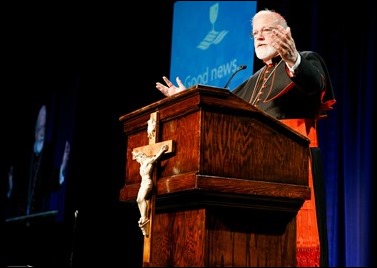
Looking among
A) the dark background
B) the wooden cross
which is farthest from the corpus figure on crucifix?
the dark background

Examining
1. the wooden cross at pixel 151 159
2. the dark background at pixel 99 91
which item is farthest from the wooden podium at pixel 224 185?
the dark background at pixel 99 91

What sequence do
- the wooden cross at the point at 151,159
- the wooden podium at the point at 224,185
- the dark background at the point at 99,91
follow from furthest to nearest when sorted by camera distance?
the dark background at the point at 99,91, the wooden cross at the point at 151,159, the wooden podium at the point at 224,185

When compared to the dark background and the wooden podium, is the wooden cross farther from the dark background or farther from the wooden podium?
the dark background

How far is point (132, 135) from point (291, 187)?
2.37 ft

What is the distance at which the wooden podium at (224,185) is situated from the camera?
5.78 ft

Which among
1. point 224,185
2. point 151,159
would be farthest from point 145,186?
point 224,185

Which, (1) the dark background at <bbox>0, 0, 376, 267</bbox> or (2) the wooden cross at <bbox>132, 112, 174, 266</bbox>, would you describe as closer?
(2) the wooden cross at <bbox>132, 112, 174, 266</bbox>

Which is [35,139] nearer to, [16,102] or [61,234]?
[16,102]

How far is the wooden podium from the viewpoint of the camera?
5.78ft

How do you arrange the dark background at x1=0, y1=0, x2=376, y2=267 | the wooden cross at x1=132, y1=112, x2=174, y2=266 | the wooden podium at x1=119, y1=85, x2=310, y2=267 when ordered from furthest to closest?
the dark background at x1=0, y1=0, x2=376, y2=267 → the wooden cross at x1=132, y1=112, x2=174, y2=266 → the wooden podium at x1=119, y1=85, x2=310, y2=267

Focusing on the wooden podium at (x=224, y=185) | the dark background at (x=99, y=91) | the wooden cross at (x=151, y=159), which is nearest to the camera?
the wooden podium at (x=224, y=185)

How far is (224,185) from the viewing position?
5.74 feet

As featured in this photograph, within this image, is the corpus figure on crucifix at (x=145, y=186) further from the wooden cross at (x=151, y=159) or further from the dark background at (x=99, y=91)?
the dark background at (x=99, y=91)

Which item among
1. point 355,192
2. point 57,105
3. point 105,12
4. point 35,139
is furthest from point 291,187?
point 35,139
